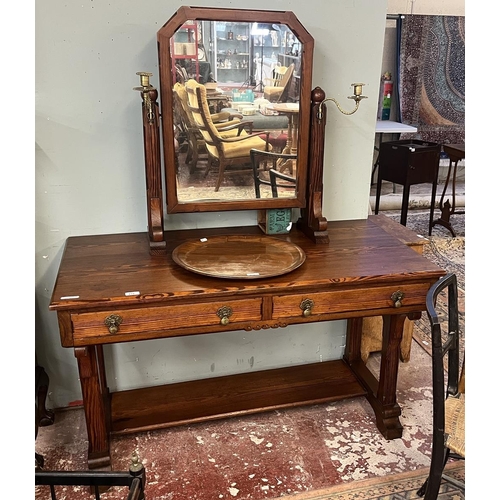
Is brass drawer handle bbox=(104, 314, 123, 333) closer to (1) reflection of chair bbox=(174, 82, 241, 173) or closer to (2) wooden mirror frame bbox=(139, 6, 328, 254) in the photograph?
(2) wooden mirror frame bbox=(139, 6, 328, 254)

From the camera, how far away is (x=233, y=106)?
6.21 feet

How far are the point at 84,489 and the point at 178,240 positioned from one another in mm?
980

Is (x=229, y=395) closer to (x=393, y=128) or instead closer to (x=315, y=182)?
(x=315, y=182)

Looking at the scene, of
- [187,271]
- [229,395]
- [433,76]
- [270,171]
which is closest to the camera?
[187,271]

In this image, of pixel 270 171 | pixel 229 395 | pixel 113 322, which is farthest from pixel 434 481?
pixel 270 171

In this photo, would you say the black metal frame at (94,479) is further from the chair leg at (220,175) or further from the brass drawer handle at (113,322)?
the chair leg at (220,175)

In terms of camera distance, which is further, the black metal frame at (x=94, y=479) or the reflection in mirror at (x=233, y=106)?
the reflection in mirror at (x=233, y=106)

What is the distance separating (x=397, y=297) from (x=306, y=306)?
0.35 meters

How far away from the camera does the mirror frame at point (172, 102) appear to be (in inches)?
68.9

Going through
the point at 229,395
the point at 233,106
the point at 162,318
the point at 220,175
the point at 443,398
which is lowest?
the point at 229,395

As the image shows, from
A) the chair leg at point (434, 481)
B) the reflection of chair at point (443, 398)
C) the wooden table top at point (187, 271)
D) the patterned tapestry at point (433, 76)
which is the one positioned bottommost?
the chair leg at point (434, 481)

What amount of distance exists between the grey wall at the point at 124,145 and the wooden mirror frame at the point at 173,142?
13cm

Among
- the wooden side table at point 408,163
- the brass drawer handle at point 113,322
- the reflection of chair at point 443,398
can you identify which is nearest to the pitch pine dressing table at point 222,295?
the brass drawer handle at point 113,322

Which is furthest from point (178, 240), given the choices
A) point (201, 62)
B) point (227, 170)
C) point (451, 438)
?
point (451, 438)
